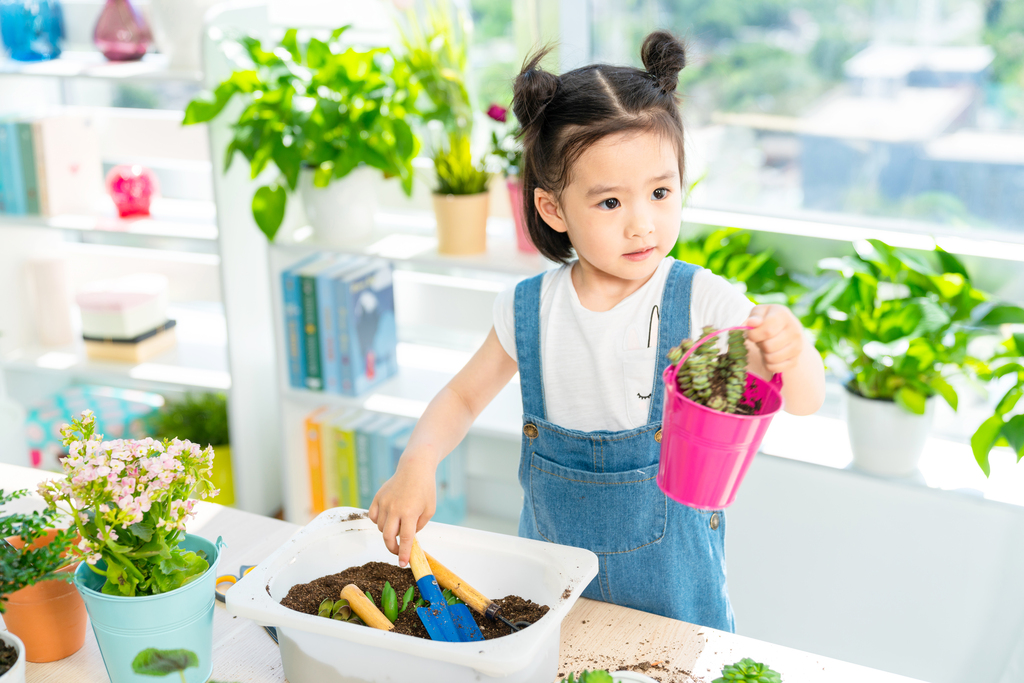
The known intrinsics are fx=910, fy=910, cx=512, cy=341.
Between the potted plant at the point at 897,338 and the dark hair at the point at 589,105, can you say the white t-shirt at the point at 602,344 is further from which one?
the potted plant at the point at 897,338

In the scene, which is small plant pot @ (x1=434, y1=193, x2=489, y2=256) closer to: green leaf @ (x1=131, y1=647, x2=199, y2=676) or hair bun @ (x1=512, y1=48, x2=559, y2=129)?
hair bun @ (x1=512, y1=48, x2=559, y2=129)

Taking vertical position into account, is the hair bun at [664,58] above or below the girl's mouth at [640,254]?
above

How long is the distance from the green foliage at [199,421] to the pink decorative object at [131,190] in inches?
21.6

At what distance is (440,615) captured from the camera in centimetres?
91

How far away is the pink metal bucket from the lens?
76cm

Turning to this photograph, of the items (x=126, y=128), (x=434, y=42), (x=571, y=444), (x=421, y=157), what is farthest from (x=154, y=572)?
(x=126, y=128)

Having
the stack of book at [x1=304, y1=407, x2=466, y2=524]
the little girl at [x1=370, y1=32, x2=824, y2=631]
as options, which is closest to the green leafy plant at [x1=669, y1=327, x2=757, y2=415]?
the little girl at [x1=370, y1=32, x2=824, y2=631]

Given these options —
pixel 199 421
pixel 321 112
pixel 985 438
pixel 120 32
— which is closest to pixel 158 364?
pixel 199 421

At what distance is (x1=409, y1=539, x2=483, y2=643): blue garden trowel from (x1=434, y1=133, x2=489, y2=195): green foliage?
4.07ft

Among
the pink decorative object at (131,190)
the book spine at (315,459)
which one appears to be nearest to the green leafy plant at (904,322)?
the book spine at (315,459)

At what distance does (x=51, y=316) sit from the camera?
261cm

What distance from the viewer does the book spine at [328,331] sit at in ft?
7.20

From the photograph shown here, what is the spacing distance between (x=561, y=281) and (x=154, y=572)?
2.04 feet

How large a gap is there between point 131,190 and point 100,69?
0.33 meters
